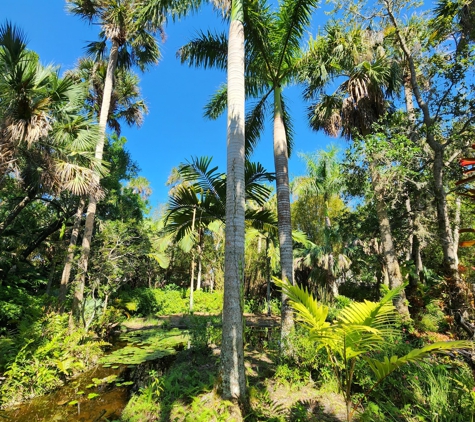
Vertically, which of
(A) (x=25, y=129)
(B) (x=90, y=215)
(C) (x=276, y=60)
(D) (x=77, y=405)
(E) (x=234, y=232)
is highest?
(C) (x=276, y=60)

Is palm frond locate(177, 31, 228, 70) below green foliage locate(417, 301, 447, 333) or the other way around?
the other way around

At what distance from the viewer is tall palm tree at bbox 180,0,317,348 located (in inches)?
230

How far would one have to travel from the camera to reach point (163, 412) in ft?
12.5

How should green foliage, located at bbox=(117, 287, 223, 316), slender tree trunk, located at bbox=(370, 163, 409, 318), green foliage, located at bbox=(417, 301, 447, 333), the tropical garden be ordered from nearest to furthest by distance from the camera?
the tropical garden < slender tree trunk, located at bbox=(370, 163, 409, 318) < green foliage, located at bbox=(417, 301, 447, 333) < green foliage, located at bbox=(117, 287, 223, 316)

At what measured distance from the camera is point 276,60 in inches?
269

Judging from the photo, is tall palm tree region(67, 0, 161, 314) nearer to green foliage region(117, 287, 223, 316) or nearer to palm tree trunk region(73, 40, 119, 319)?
palm tree trunk region(73, 40, 119, 319)

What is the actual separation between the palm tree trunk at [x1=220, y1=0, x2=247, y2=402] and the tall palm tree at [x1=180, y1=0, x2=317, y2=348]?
1457 mm

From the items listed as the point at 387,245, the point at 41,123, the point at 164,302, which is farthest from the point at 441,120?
the point at 164,302

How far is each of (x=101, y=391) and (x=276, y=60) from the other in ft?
26.7

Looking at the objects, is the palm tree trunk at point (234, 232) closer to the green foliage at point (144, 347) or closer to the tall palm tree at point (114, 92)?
the green foliage at point (144, 347)

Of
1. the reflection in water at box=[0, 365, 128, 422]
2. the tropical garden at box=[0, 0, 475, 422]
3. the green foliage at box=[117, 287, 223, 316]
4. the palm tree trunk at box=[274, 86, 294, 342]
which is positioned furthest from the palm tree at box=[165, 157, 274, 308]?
the green foliage at box=[117, 287, 223, 316]

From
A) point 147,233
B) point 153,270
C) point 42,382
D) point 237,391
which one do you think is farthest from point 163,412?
point 153,270

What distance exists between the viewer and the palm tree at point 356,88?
726 centimetres

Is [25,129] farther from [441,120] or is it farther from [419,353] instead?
[441,120]
